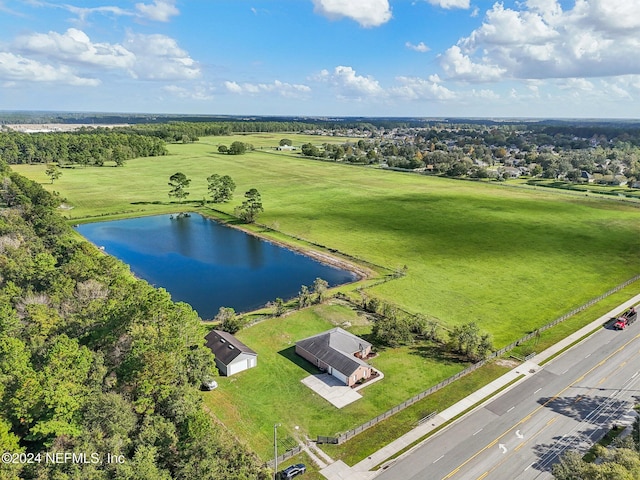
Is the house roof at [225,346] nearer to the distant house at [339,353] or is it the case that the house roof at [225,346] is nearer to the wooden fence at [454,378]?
the distant house at [339,353]

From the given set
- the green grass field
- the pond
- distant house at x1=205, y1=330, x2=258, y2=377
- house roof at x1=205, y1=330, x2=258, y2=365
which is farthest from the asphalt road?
the pond

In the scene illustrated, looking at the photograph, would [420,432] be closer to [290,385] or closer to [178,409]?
[290,385]

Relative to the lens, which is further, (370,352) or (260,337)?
(260,337)

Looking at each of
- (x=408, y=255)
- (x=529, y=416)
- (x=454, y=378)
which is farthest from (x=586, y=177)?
(x=529, y=416)

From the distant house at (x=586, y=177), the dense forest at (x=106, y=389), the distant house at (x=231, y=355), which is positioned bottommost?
the distant house at (x=231, y=355)

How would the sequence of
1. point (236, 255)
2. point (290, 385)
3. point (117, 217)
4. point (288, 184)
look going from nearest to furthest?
point (290, 385)
point (236, 255)
point (117, 217)
point (288, 184)

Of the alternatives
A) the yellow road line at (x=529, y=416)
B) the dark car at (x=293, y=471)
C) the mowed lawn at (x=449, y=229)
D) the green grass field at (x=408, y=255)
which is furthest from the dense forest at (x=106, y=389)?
the mowed lawn at (x=449, y=229)

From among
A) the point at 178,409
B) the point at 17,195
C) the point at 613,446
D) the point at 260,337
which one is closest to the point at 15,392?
the point at 178,409
